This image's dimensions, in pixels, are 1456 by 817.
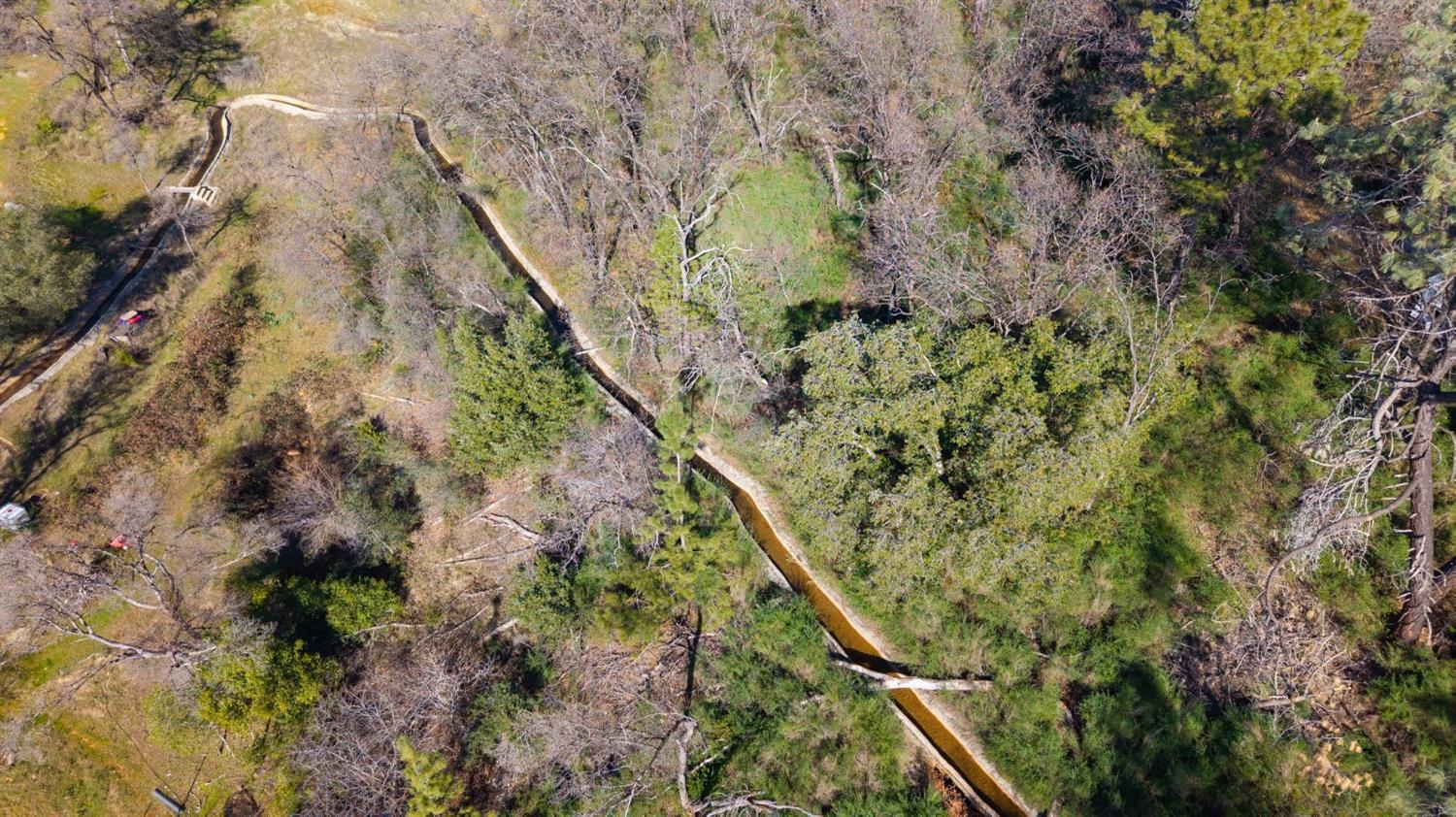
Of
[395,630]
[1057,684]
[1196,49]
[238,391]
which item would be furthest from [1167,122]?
[238,391]

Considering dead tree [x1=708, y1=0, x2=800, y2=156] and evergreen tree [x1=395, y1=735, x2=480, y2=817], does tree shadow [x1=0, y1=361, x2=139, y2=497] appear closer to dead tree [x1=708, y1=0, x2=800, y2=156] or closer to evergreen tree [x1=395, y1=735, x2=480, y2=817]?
evergreen tree [x1=395, y1=735, x2=480, y2=817]

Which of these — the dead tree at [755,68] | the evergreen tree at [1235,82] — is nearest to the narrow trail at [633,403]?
the dead tree at [755,68]

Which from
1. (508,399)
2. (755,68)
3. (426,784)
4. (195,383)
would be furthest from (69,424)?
(755,68)

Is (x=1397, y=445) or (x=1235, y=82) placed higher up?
(x=1235, y=82)

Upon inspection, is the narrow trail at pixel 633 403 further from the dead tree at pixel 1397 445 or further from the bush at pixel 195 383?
the dead tree at pixel 1397 445

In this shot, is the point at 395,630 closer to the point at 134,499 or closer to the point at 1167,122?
the point at 134,499

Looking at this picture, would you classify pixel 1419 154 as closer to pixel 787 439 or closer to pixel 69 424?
pixel 787 439

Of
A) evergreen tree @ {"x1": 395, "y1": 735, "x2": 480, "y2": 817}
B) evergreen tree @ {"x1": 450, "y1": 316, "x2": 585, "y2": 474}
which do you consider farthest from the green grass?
evergreen tree @ {"x1": 395, "y1": 735, "x2": 480, "y2": 817}
